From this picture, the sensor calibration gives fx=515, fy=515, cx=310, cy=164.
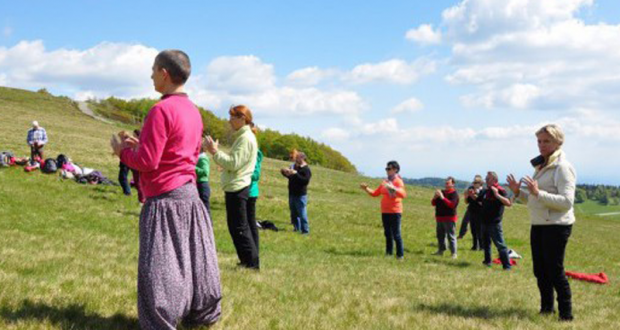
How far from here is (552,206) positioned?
22.6 ft

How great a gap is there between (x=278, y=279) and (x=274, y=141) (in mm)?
141282

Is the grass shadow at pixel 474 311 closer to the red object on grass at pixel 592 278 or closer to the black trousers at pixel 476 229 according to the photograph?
the red object on grass at pixel 592 278

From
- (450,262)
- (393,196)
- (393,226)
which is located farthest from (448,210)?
(393,196)

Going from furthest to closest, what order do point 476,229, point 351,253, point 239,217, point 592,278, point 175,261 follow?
point 476,229
point 351,253
point 592,278
point 239,217
point 175,261

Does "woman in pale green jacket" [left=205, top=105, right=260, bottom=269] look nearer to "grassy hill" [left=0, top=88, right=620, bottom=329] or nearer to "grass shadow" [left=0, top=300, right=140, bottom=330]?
"grassy hill" [left=0, top=88, right=620, bottom=329]

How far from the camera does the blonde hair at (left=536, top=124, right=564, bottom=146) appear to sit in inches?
276

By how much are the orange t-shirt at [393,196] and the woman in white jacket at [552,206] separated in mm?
5731

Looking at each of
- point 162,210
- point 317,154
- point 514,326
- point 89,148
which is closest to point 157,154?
point 162,210

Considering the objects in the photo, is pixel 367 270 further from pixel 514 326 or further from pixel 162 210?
pixel 162 210

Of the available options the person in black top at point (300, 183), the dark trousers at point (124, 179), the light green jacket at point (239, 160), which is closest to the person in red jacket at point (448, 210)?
the person in black top at point (300, 183)

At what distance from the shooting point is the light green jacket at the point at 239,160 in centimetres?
770

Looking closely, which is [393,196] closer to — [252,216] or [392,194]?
[392,194]

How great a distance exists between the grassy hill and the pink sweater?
5.22 feet

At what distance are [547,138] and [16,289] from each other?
681 centimetres
